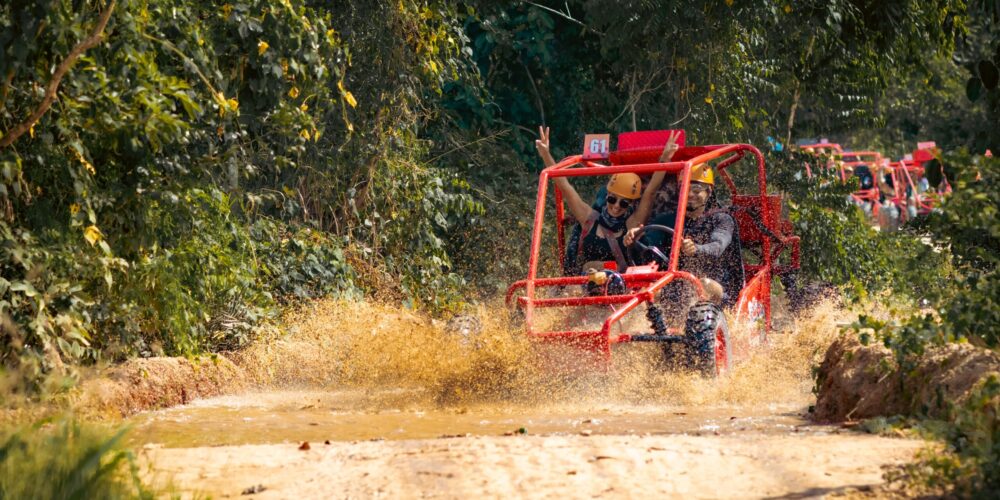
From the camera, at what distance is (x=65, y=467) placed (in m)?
4.66

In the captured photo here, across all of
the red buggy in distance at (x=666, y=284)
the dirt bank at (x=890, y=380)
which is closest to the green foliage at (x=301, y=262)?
the red buggy in distance at (x=666, y=284)

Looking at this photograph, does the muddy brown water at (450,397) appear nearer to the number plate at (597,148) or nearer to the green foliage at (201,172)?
the green foliage at (201,172)

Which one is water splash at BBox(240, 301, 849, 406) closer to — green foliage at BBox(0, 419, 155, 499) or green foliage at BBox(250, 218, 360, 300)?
green foliage at BBox(250, 218, 360, 300)

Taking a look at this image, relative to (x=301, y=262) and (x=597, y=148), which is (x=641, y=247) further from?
(x=301, y=262)

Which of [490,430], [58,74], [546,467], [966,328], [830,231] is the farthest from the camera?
[830,231]

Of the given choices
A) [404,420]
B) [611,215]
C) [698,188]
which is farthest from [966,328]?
[611,215]

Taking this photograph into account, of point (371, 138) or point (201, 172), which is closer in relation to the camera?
point (201, 172)

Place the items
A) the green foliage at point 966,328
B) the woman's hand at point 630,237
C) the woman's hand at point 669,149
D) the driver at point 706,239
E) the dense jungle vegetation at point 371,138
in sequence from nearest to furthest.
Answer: the green foliage at point 966,328 → the dense jungle vegetation at point 371,138 → the woman's hand at point 630,237 → the driver at point 706,239 → the woman's hand at point 669,149

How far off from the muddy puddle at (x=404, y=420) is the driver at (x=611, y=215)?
2.01 m

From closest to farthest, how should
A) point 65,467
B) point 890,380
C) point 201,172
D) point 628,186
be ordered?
point 65,467 → point 890,380 → point 201,172 → point 628,186

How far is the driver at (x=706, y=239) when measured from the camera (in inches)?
397

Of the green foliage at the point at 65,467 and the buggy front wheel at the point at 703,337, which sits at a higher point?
the buggy front wheel at the point at 703,337

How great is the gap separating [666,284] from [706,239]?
1.24 meters

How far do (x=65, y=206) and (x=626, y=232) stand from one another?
422 cm
